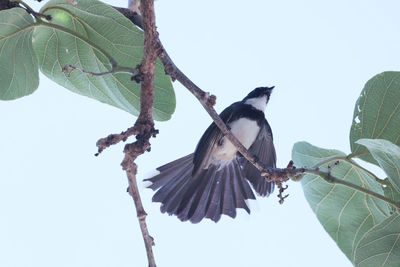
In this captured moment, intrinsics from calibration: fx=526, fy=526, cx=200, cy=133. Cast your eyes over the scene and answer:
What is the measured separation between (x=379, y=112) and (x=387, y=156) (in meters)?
0.58

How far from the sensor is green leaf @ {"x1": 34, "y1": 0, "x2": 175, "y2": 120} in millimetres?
2240

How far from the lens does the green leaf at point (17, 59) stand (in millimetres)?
2184

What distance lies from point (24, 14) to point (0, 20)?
110 mm

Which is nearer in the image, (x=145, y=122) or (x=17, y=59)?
(x=145, y=122)

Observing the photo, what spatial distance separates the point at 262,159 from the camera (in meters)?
3.51

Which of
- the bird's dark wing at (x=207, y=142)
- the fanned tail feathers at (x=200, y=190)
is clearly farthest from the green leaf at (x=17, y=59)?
the fanned tail feathers at (x=200, y=190)

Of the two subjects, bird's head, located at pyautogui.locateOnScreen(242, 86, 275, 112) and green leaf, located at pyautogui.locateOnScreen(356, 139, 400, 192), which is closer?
green leaf, located at pyautogui.locateOnScreen(356, 139, 400, 192)

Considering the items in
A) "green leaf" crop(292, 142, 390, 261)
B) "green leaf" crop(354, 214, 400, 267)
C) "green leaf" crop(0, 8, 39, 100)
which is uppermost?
"green leaf" crop(0, 8, 39, 100)

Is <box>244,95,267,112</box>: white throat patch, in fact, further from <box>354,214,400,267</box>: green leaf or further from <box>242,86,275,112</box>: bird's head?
<box>354,214,400,267</box>: green leaf

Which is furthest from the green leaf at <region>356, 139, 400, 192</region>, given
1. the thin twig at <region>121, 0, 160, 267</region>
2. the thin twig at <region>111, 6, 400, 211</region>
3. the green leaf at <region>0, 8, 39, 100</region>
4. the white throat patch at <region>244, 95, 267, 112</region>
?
the white throat patch at <region>244, 95, 267, 112</region>

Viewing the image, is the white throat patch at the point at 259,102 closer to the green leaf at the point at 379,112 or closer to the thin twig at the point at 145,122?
the green leaf at the point at 379,112

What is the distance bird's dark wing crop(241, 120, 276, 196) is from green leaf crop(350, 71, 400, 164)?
826mm

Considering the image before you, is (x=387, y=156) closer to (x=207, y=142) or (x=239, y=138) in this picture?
(x=207, y=142)

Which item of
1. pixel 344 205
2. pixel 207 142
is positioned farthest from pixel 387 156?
pixel 207 142
